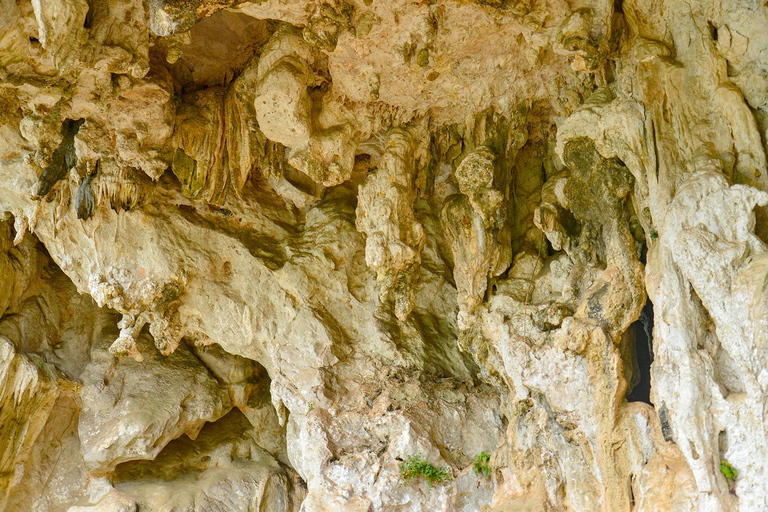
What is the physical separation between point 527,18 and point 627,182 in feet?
4.42

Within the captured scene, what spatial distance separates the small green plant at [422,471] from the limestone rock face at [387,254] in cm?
3

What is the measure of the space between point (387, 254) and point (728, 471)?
2988 mm

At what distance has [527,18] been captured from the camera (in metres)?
4.78

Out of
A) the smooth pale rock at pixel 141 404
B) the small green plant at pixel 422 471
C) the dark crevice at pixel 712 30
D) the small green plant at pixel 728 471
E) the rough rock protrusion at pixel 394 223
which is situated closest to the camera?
the small green plant at pixel 728 471

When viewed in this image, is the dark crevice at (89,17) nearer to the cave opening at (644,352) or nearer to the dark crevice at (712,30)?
the dark crevice at (712,30)

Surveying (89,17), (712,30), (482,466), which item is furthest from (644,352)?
(89,17)

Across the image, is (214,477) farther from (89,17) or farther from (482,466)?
(89,17)

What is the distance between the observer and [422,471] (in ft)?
18.7

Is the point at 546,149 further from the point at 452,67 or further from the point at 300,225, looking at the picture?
the point at 300,225

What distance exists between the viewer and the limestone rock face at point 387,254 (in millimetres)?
4223

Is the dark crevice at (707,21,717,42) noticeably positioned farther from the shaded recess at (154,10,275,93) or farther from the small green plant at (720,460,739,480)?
the shaded recess at (154,10,275,93)

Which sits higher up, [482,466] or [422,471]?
[482,466]

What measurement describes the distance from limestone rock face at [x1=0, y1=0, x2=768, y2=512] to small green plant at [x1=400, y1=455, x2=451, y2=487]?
0.08 feet

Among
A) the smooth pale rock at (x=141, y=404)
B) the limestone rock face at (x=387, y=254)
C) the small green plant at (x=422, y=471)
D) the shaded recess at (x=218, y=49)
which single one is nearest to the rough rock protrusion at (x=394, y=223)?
the limestone rock face at (x=387, y=254)
